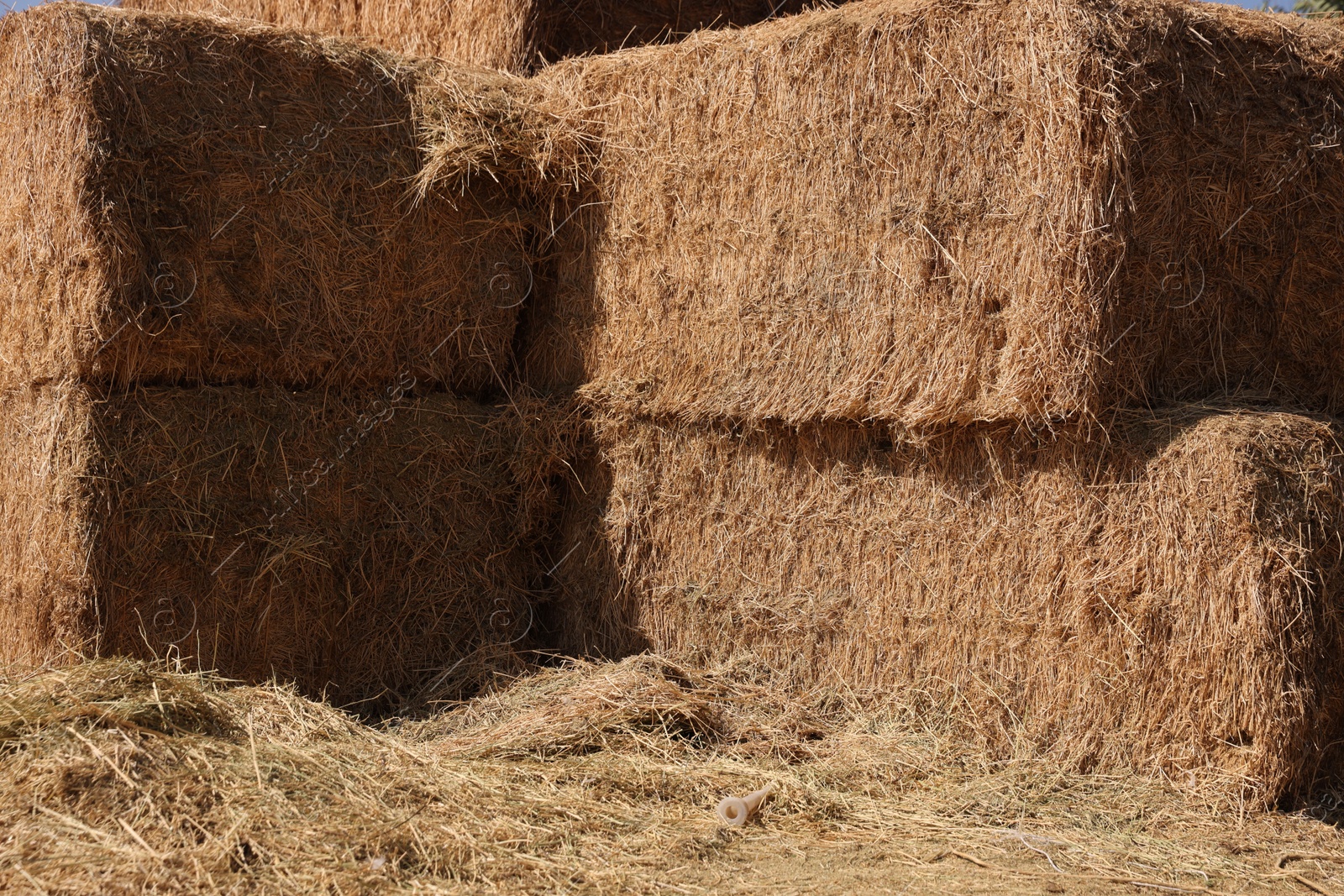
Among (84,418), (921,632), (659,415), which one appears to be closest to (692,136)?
(659,415)

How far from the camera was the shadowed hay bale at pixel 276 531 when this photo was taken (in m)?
5.34

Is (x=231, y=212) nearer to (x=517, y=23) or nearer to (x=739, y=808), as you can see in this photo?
(x=517, y=23)

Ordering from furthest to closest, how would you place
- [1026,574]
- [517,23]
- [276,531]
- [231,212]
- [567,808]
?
[517,23], [276,531], [231,212], [1026,574], [567,808]

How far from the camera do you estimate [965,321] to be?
16.8 ft

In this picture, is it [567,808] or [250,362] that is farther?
[250,362]

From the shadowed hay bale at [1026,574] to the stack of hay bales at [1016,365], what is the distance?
1 centimetres

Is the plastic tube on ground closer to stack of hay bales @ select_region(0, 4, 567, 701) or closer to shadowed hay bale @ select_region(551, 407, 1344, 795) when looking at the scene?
shadowed hay bale @ select_region(551, 407, 1344, 795)

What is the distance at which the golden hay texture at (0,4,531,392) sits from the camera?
5.31 meters

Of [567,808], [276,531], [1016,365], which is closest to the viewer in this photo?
[567,808]

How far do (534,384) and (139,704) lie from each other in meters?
2.69

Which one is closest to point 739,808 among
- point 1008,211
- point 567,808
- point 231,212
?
point 567,808

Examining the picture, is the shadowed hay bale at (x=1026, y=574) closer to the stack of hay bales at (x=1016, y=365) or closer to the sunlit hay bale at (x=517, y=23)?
the stack of hay bales at (x=1016, y=365)

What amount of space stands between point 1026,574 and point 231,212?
3.46 meters

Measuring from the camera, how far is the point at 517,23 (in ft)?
23.0
